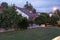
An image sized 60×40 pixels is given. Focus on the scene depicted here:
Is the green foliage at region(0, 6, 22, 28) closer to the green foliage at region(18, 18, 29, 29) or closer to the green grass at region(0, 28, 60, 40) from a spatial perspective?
the green foliage at region(18, 18, 29, 29)

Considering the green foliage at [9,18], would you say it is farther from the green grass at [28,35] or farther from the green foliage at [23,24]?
the green grass at [28,35]

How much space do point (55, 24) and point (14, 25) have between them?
2086 centimetres

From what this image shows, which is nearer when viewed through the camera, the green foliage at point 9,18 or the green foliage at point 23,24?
the green foliage at point 9,18

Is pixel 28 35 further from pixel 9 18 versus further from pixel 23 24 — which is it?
pixel 23 24

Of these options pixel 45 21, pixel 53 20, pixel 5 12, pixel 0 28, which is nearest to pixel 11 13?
pixel 5 12

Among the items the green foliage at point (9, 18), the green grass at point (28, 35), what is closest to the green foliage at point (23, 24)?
the green foliage at point (9, 18)

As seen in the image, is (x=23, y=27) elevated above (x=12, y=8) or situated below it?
below

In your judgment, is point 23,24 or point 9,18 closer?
point 9,18

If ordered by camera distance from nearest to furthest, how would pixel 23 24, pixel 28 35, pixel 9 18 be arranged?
1. pixel 28 35
2. pixel 9 18
3. pixel 23 24

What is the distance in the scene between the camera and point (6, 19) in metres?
38.1

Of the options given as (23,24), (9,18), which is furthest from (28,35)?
(23,24)

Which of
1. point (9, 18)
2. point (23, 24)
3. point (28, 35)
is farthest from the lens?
point (23, 24)

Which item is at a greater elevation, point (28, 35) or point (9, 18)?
point (9, 18)

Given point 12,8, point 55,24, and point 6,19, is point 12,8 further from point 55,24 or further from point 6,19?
point 55,24
